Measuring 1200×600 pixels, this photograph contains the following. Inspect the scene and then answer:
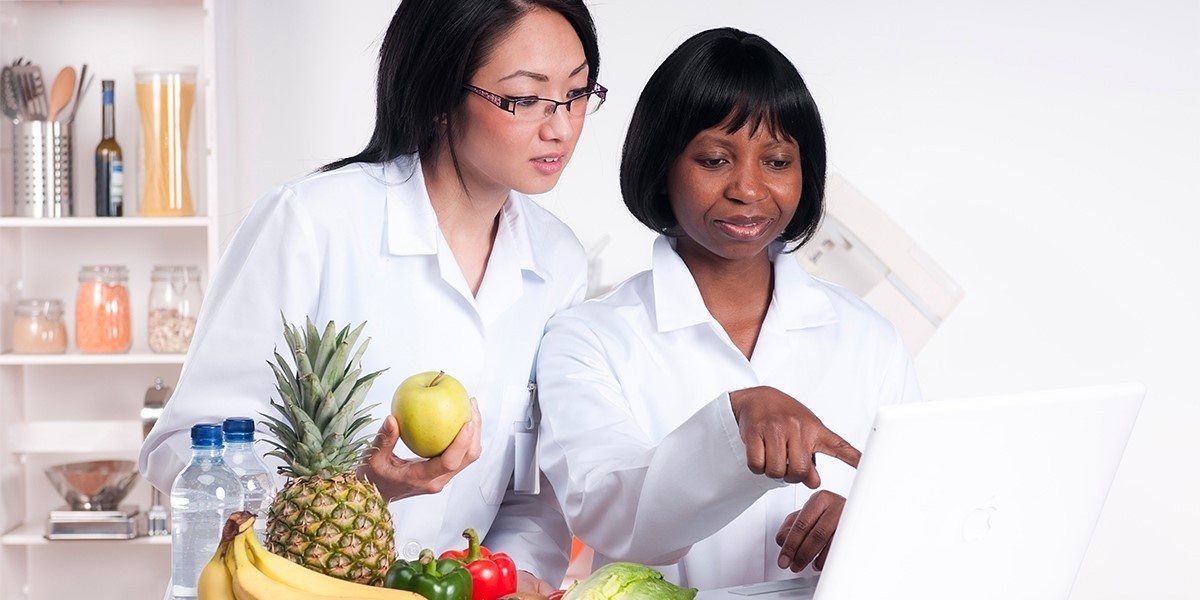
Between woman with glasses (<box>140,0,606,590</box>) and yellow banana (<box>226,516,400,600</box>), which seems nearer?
yellow banana (<box>226,516,400,600</box>)

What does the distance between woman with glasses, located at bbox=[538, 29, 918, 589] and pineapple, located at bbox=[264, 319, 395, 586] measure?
1.36 feet

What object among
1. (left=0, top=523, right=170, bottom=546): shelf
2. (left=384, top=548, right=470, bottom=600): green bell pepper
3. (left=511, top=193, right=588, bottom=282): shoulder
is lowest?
(left=0, top=523, right=170, bottom=546): shelf

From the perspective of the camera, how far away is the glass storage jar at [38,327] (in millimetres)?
3211

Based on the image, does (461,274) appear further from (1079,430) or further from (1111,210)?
(1111,210)

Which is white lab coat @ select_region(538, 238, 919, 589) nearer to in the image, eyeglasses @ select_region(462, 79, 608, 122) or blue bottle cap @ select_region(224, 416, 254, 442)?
eyeglasses @ select_region(462, 79, 608, 122)

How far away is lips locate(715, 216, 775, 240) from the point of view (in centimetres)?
153

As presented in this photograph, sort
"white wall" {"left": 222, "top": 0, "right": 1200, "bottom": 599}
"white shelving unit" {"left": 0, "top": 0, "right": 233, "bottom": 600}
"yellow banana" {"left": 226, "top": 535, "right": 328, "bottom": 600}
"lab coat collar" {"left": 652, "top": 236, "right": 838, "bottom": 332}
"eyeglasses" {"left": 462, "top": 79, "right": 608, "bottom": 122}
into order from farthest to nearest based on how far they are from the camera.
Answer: "white wall" {"left": 222, "top": 0, "right": 1200, "bottom": 599}
"white shelving unit" {"left": 0, "top": 0, "right": 233, "bottom": 600}
"lab coat collar" {"left": 652, "top": 236, "right": 838, "bottom": 332}
"eyeglasses" {"left": 462, "top": 79, "right": 608, "bottom": 122}
"yellow banana" {"left": 226, "top": 535, "right": 328, "bottom": 600}

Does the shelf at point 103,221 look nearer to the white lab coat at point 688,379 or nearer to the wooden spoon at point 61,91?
the wooden spoon at point 61,91

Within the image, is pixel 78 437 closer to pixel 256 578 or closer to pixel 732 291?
pixel 732 291

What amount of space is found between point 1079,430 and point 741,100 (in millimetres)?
650

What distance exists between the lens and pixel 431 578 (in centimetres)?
98

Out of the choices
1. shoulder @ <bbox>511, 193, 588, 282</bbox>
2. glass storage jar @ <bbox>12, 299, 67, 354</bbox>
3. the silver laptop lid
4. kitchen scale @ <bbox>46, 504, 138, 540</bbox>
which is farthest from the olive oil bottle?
the silver laptop lid

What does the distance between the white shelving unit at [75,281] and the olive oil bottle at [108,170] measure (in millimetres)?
84

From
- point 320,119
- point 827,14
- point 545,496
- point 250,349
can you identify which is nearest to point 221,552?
point 250,349
